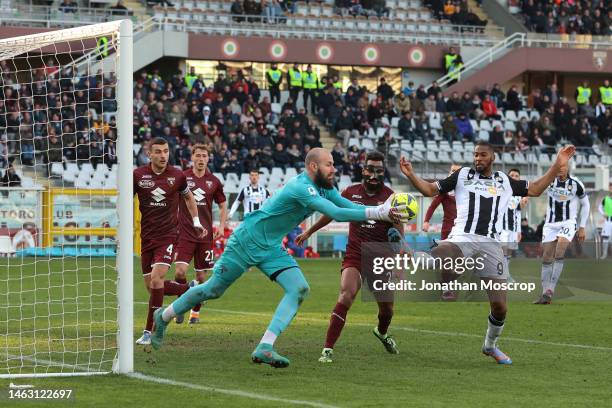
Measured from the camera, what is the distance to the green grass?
9391mm

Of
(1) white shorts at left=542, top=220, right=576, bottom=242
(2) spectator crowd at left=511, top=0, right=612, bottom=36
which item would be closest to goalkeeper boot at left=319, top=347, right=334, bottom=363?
(1) white shorts at left=542, top=220, right=576, bottom=242

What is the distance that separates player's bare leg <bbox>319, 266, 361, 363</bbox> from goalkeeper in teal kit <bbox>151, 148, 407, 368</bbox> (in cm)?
92

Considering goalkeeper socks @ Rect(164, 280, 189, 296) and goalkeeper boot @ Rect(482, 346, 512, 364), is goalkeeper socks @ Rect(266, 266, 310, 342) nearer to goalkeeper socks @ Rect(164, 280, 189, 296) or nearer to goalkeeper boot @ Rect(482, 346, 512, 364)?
goalkeeper boot @ Rect(482, 346, 512, 364)

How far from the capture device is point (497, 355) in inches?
458

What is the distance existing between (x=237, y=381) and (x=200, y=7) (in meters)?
36.6

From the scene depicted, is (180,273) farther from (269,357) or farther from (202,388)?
(202,388)

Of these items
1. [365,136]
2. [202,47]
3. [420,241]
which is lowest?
[420,241]

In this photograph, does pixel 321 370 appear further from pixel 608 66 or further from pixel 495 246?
pixel 608 66

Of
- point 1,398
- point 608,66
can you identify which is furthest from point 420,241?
point 1,398

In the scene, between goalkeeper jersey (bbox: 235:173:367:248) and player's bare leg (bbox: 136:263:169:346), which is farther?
player's bare leg (bbox: 136:263:169:346)

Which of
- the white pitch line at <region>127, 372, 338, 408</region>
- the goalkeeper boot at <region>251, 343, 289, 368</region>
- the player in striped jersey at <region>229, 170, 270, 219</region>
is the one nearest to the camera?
the white pitch line at <region>127, 372, 338, 408</region>

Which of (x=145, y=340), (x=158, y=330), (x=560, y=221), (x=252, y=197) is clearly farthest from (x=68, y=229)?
(x=158, y=330)

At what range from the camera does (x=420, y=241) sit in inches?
1288

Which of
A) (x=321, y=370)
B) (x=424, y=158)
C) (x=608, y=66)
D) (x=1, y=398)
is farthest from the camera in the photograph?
(x=608, y=66)
